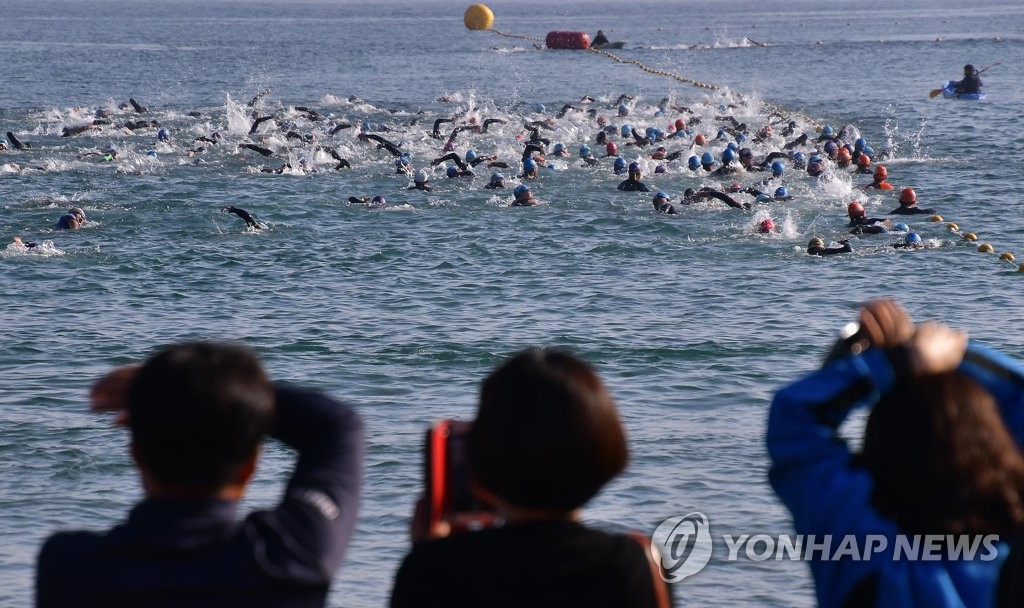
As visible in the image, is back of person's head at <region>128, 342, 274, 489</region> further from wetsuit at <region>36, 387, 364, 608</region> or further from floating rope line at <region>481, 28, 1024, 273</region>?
floating rope line at <region>481, 28, 1024, 273</region>

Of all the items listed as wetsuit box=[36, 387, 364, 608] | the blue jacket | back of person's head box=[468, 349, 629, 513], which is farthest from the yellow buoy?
back of person's head box=[468, 349, 629, 513]

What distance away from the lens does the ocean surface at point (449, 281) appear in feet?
31.5

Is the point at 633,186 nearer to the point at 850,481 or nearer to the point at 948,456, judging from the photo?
the point at 850,481

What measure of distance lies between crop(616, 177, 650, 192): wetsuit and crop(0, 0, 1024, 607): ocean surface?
1.45ft

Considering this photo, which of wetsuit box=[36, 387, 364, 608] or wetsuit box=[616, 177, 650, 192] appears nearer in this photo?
wetsuit box=[36, 387, 364, 608]

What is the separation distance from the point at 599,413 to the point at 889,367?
1.94ft

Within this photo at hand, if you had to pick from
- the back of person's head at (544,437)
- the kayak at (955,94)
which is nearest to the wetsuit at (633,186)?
the kayak at (955,94)

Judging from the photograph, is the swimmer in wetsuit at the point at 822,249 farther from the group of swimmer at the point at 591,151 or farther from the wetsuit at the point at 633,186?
the wetsuit at the point at 633,186

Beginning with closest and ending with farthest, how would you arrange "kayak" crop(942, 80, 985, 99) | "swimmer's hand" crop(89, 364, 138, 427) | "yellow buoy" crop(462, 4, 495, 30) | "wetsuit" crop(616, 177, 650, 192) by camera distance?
1. "swimmer's hand" crop(89, 364, 138, 427)
2. "wetsuit" crop(616, 177, 650, 192)
3. "kayak" crop(942, 80, 985, 99)
4. "yellow buoy" crop(462, 4, 495, 30)

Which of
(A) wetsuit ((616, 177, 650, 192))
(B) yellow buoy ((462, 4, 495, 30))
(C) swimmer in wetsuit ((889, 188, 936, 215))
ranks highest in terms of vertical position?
(B) yellow buoy ((462, 4, 495, 30))

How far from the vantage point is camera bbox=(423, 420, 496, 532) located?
102 inches

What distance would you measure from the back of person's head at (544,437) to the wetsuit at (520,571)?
68 mm

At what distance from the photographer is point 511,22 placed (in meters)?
119

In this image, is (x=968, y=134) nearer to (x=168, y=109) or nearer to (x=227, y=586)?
(x=168, y=109)
